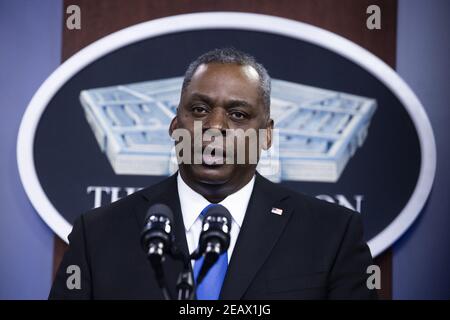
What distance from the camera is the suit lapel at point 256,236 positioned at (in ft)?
4.07

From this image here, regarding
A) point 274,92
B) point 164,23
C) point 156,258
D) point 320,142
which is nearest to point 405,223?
point 320,142

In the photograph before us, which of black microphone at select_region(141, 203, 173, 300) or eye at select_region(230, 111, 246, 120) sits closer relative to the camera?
black microphone at select_region(141, 203, 173, 300)

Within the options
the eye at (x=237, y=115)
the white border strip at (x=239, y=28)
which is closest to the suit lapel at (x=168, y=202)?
the eye at (x=237, y=115)

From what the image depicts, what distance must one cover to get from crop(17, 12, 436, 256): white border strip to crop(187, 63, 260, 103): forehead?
0.65 meters

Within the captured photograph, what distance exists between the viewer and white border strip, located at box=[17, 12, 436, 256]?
6.39ft

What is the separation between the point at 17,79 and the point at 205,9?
25.6 inches

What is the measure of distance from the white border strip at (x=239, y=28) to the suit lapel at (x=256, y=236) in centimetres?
65

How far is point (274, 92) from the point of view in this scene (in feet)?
6.64

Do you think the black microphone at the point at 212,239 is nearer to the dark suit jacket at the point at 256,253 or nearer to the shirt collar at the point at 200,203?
the dark suit jacket at the point at 256,253

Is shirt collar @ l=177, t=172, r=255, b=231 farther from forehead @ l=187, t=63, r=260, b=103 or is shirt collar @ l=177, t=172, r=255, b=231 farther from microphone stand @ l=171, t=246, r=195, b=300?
microphone stand @ l=171, t=246, r=195, b=300

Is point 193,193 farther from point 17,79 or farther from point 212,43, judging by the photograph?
point 17,79

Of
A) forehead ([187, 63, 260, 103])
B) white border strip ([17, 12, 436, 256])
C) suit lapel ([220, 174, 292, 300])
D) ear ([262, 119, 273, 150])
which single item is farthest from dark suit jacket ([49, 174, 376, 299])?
white border strip ([17, 12, 436, 256])

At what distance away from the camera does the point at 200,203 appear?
1364 mm
